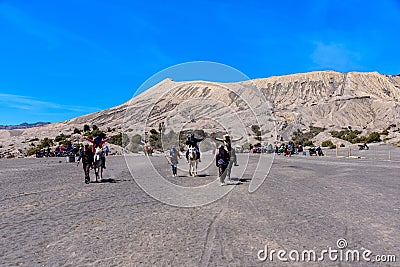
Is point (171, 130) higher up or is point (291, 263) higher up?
point (171, 130)

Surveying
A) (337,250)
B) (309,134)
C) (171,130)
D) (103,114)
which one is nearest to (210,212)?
(337,250)

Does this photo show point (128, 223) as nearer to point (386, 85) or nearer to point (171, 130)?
point (171, 130)

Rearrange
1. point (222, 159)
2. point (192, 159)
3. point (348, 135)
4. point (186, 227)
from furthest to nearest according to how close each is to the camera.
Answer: point (348, 135)
point (192, 159)
point (222, 159)
point (186, 227)

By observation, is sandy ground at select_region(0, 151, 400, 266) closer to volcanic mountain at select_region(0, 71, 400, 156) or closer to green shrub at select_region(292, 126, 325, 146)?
volcanic mountain at select_region(0, 71, 400, 156)

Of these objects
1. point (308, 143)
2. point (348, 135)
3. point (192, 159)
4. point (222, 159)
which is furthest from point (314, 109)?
point (222, 159)

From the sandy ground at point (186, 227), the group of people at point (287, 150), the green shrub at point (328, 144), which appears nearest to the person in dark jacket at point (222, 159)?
the sandy ground at point (186, 227)

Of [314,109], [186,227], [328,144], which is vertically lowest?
[186,227]

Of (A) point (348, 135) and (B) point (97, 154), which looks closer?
(B) point (97, 154)

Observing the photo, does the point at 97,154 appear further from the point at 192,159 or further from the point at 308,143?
the point at 308,143

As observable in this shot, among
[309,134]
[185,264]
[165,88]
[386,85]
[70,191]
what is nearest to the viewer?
[185,264]

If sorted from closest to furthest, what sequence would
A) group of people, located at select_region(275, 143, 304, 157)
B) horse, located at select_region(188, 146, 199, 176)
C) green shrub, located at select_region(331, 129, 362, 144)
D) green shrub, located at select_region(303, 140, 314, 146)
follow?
1. horse, located at select_region(188, 146, 199, 176)
2. group of people, located at select_region(275, 143, 304, 157)
3. green shrub, located at select_region(303, 140, 314, 146)
4. green shrub, located at select_region(331, 129, 362, 144)

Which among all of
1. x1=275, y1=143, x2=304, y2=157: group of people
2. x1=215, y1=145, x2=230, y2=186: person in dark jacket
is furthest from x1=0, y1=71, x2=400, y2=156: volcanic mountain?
x1=215, y1=145, x2=230, y2=186: person in dark jacket

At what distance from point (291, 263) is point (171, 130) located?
55.2 ft

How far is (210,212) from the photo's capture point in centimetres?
998
